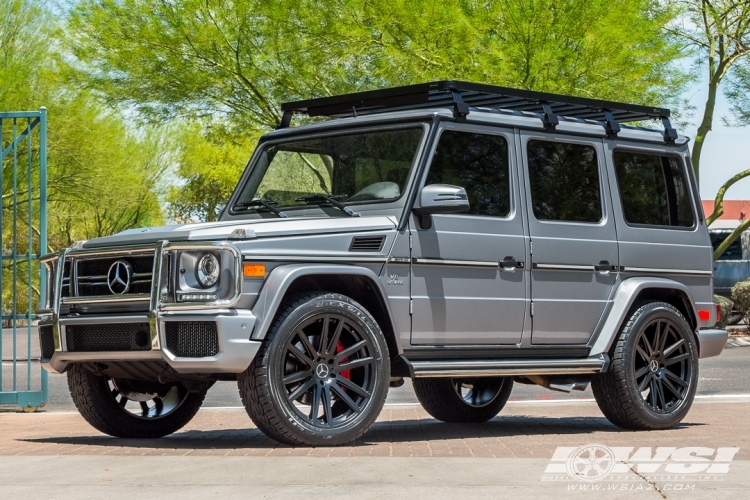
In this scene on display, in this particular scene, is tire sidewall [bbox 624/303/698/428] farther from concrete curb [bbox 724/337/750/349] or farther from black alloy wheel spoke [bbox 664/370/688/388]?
concrete curb [bbox 724/337/750/349]

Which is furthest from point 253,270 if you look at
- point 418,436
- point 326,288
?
point 418,436

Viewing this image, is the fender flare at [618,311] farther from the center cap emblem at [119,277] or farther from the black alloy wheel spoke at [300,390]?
the center cap emblem at [119,277]

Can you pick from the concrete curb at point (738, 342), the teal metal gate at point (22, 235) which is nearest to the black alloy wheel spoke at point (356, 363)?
the teal metal gate at point (22, 235)

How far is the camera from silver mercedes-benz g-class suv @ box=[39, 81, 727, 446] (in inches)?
299

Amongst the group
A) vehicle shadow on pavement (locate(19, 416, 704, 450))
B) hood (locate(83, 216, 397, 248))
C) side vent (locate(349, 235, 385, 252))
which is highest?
hood (locate(83, 216, 397, 248))

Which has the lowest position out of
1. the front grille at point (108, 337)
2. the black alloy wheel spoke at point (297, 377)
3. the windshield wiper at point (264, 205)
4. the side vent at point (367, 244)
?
the black alloy wheel spoke at point (297, 377)

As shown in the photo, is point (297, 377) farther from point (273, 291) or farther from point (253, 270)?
point (253, 270)

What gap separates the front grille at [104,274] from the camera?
7746 mm

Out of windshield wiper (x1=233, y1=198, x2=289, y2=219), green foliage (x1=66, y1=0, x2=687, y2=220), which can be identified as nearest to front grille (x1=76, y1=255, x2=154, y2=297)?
windshield wiper (x1=233, y1=198, x2=289, y2=219)

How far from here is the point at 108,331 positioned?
7883 mm

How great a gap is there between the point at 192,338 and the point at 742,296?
23.5 meters

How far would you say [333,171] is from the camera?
356 inches

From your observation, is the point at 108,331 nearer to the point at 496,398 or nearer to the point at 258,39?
the point at 496,398

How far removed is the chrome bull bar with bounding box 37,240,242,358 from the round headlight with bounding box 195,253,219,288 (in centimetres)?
9
